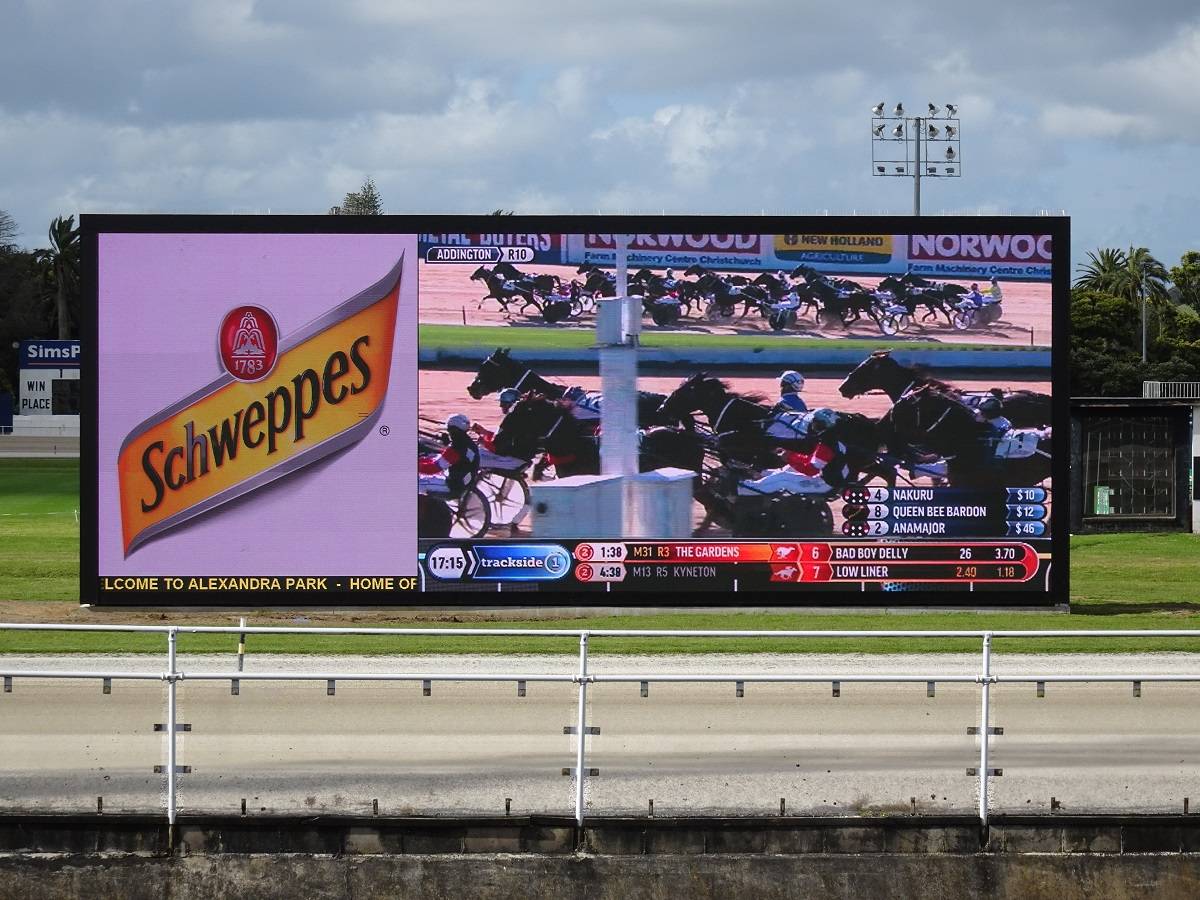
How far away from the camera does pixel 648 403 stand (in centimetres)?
2434

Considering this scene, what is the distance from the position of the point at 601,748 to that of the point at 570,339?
581 inches

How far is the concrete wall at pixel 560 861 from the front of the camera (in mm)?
9961

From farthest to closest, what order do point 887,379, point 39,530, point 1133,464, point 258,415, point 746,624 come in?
point 39,530, point 1133,464, point 887,379, point 258,415, point 746,624

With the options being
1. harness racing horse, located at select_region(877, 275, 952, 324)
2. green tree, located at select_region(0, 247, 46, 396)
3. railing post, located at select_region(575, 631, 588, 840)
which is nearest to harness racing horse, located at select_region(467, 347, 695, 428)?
harness racing horse, located at select_region(877, 275, 952, 324)

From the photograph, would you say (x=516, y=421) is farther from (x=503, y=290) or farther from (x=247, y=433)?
(x=247, y=433)

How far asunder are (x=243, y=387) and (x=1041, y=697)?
54.9 ft

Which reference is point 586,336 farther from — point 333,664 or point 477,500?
point 333,664

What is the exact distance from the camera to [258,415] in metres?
24.5

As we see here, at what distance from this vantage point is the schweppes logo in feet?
80.2

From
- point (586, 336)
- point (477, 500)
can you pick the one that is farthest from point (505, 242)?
point (477, 500)

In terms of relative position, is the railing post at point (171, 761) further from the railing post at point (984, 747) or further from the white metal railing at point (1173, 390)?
the white metal railing at point (1173, 390)

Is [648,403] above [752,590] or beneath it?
above

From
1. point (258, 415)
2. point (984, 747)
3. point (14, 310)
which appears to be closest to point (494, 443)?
point (258, 415)

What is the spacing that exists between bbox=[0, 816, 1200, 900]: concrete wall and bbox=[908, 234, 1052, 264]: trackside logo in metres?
15.8
